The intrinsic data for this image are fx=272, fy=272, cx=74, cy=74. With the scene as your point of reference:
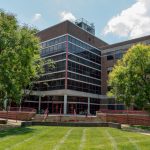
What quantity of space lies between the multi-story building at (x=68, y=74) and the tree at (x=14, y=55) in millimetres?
27675

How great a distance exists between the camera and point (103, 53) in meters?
65.2

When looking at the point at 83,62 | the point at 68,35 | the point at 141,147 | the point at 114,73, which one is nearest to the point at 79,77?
the point at 83,62

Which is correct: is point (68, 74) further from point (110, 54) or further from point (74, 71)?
point (110, 54)

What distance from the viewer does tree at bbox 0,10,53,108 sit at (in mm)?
23594

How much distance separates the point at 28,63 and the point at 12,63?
1761mm

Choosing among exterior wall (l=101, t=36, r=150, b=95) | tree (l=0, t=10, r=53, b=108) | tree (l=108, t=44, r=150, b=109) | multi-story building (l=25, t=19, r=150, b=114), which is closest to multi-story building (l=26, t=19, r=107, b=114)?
multi-story building (l=25, t=19, r=150, b=114)

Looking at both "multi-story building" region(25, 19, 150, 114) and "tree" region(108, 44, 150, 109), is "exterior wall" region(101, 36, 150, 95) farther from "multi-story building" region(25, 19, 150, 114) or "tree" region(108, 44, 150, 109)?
"tree" region(108, 44, 150, 109)

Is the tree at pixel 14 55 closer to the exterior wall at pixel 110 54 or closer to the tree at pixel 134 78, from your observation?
the tree at pixel 134 78

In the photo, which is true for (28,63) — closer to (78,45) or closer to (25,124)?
(25,124)

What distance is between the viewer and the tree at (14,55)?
23.6 metres

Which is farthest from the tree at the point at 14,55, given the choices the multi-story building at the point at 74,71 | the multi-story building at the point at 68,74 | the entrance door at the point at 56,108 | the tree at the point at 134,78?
the entrance door at the point at 56,108

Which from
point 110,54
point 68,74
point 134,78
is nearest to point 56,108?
point 68,74

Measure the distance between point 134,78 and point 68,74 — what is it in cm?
2484

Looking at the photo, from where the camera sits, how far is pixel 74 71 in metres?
55.6
